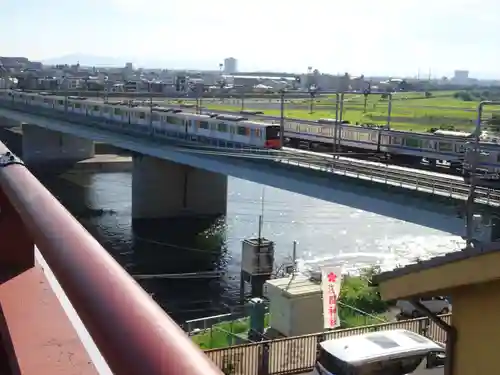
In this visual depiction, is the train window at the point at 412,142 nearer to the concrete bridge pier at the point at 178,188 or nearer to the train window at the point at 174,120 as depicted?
the train window at the point at 174,120

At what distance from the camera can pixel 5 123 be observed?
6084 centimetres

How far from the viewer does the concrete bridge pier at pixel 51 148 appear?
148ft

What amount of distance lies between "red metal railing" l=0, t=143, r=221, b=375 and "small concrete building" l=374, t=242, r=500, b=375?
3.23 metres

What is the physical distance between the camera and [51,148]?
45.6 m

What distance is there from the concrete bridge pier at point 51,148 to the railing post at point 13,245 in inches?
1741

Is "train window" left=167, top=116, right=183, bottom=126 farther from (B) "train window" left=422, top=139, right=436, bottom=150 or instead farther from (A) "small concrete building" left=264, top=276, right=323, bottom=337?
(A) "small concrete building" left=264, top=276, right=323, bottom=337

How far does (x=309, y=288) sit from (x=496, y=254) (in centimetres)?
881

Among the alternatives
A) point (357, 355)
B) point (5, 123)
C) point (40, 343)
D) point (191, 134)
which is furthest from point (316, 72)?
point (40, 343)

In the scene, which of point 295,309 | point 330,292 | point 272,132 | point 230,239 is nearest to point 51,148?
point 230,239

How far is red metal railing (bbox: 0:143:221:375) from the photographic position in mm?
686

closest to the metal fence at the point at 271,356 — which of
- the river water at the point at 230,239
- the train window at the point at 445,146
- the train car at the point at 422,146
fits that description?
the river water at the point at 230,239

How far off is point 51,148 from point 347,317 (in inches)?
1410

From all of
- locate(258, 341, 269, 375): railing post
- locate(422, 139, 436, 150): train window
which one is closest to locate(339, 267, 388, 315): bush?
locate(422, 139, 436, 150): train window

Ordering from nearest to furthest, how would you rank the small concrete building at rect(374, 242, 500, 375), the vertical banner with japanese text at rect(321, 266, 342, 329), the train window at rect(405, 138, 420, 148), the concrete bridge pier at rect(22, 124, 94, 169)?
the small concrete building at rect(374, 242, 500, 375) < the vertical banner with japanese text at rect(321, 266, 342, 329) < the train window at rect(405, 138, 420, 148) < the concrete bridge pier at rect(22, 124, 94, 169)
